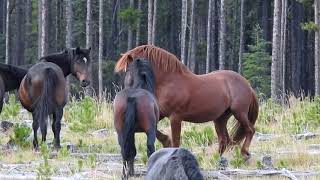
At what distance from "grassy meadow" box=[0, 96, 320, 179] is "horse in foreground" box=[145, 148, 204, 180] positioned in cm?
191

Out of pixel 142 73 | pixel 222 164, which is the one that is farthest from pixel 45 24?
pixel 222 164

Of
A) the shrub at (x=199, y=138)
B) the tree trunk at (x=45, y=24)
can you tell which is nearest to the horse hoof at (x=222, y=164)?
the shrub at (x=199, y=138)

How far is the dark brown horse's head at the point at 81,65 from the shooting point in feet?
39.7

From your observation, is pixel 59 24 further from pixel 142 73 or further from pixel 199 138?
pixel 142 73

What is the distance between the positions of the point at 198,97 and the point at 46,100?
8.60 ft

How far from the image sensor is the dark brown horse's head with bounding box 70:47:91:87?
12102 millimetres

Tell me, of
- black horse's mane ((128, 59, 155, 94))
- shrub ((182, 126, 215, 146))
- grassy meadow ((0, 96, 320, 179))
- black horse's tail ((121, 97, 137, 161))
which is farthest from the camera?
shrub ((182, 126, 215, 146))

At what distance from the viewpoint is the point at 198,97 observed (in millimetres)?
9914

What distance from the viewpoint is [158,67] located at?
31.8 feet

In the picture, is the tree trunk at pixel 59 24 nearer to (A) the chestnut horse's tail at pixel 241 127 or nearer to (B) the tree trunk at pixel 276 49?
(B) the tree trunk at pixel 276 49

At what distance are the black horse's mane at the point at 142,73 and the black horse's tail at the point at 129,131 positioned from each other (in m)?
0.73

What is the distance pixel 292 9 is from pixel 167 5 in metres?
9.81

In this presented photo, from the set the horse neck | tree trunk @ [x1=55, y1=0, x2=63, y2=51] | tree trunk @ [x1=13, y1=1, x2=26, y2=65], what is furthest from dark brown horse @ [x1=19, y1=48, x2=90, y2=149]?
tree trunk @ [x1=13, y1=1, x2=26, y2=65]

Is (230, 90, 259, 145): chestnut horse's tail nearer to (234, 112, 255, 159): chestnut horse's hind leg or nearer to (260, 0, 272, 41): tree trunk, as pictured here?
(234, 112, 255, 159): chestnut horse's hind leg
